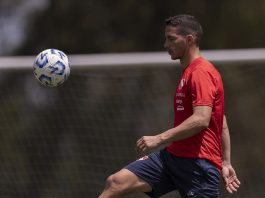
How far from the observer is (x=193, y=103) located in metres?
6.60

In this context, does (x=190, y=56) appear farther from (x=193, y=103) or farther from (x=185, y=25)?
(x=193, y=103)

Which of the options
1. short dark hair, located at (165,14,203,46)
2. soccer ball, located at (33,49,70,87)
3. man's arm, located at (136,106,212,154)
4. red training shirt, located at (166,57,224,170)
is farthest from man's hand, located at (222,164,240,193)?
soccer ball, located at (33,49,70,87)

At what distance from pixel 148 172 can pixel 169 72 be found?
9.27ft

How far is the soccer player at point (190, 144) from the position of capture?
261 inches

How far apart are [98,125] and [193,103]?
132 inches

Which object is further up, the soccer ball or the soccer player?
the soccer ball

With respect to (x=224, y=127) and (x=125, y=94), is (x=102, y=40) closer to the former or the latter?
(x=125, y=94)

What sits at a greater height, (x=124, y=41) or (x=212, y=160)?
(x=124, y=41)

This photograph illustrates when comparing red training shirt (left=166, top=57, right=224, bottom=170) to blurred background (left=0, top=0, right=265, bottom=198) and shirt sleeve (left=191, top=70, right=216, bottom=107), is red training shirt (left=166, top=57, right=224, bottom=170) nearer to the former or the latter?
shirt sleeve (left=191, top=70, right=216, bottom=107)

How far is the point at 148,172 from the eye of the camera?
7012mm

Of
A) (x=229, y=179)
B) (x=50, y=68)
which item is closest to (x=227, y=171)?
(x=229, y=179)

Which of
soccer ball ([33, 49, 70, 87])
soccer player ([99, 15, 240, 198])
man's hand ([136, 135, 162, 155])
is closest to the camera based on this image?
man's hand ([136, 135, 162, 155])

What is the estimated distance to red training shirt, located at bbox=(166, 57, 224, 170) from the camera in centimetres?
666

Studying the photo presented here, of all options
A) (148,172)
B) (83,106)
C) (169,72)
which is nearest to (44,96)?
(83,106)
